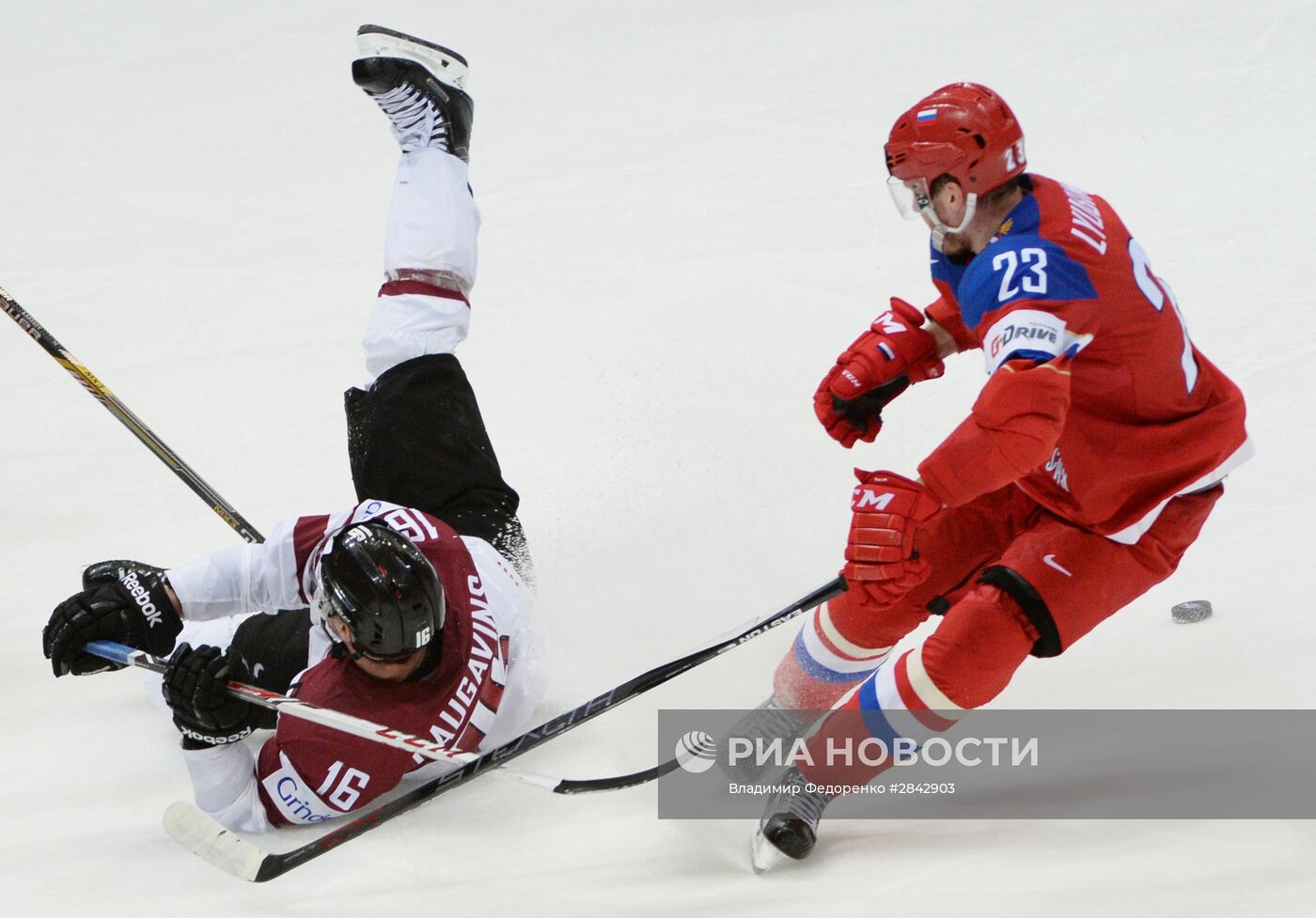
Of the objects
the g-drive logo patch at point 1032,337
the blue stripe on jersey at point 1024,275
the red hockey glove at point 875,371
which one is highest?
the red hockey glove at point 875,371

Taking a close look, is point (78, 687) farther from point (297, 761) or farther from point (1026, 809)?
point (1026, 809)

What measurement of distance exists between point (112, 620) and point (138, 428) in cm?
99

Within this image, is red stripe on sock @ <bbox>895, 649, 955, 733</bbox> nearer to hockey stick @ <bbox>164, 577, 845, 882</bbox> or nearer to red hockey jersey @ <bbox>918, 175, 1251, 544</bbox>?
hockey stick @ <bbox>164, 577, 845, 882</bbox>

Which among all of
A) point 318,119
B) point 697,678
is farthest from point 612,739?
point 318,119

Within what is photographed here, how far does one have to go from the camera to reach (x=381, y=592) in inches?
96.3

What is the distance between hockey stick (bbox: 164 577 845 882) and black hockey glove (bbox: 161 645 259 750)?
0.49 feet

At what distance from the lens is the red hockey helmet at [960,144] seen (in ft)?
7.82

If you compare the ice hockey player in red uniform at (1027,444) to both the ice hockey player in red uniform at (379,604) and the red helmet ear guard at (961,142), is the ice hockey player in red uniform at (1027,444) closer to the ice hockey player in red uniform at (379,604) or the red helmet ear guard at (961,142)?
the red helmet ear guard at (961,142)

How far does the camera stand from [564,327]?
16.8ft

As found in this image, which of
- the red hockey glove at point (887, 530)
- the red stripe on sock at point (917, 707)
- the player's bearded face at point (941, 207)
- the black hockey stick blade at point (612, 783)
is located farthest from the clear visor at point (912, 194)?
Answer: the black hockey stick blade at point (612, 783)

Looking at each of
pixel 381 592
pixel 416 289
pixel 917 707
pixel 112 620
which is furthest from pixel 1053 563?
pixel 112 620

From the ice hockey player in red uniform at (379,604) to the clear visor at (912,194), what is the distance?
3.48ft

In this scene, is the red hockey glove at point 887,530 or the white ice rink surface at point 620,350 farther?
the white ice rink surface at point 620,350

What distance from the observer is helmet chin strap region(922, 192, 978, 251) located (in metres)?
2.44
